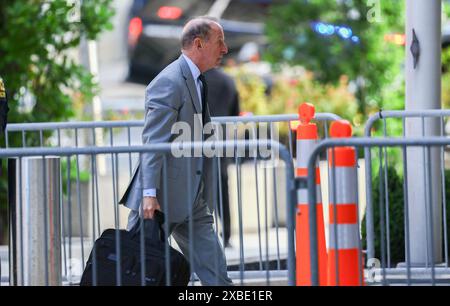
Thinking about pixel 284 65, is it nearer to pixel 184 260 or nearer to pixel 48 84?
pixel 48 84

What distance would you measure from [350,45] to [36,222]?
873cm

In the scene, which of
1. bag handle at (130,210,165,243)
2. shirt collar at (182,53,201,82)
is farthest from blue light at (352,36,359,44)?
bag handle at (130,210,165,243)

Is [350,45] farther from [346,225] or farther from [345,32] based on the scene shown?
[346,225]

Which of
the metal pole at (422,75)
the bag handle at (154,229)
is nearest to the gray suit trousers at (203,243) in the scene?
the bag handle at (154,229)

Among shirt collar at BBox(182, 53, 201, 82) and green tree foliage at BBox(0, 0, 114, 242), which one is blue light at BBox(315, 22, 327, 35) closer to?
green tree foliage at BBox(0, 0, 114, 242)

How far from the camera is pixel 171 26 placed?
1967 centimetres

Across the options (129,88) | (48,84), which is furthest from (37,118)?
(129,88)

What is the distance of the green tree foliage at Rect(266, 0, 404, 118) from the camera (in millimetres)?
Answer: 14117

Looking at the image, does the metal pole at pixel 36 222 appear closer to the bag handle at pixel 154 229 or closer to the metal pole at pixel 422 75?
the bag handle at pixel 154 229

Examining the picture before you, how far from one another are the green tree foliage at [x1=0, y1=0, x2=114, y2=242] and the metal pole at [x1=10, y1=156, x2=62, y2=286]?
4.37 metres
